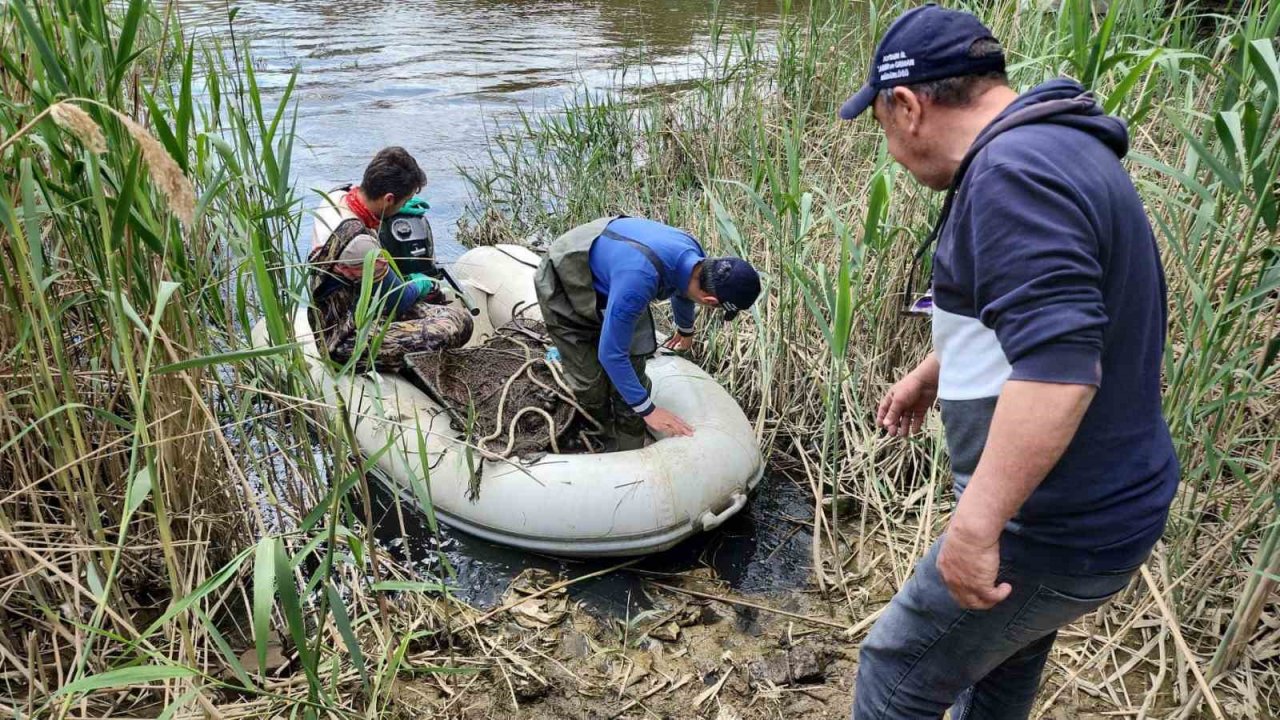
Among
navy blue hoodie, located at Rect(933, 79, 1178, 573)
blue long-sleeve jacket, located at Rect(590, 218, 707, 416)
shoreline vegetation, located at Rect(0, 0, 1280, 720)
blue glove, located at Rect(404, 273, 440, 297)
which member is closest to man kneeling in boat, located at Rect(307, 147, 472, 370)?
blue glove, located at Rect(404, 273, 440, 297)

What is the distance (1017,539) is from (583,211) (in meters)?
3.73

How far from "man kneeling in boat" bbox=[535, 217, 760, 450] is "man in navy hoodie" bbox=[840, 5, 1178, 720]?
1.37 m

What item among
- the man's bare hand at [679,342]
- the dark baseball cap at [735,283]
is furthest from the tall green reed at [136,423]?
the man's bare hand at [679,342]

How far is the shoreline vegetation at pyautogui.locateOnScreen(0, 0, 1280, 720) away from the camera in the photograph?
163cm

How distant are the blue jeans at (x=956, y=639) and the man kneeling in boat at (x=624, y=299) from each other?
1.39 metres

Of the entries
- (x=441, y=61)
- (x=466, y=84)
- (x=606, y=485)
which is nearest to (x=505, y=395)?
(x=606, y=485)

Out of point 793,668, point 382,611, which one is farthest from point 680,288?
point 382,611

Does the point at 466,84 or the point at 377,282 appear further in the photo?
the point at 466,84

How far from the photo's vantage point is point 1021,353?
1106 mm

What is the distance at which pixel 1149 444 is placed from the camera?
1264mm

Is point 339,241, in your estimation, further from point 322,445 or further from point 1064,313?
point 1064,313

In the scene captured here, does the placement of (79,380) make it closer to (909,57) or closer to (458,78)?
(909,57)

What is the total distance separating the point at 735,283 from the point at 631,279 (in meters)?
0.34

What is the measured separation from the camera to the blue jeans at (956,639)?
1.31 metres
